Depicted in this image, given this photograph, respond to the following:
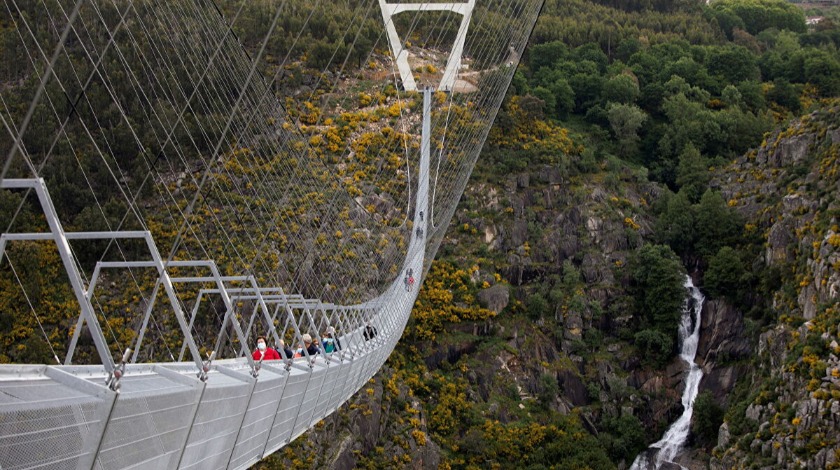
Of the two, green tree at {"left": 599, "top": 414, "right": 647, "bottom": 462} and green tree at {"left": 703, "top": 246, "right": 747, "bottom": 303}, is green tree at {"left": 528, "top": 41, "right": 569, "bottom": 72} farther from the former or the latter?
green tree at {"left": 599, "top": 414, "right": 647, "bottom": 462}

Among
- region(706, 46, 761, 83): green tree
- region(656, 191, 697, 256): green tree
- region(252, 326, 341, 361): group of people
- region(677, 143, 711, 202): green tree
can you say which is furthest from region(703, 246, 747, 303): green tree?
region(252, 326, 341, 361): group of people

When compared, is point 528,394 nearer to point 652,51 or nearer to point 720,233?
point 720,233

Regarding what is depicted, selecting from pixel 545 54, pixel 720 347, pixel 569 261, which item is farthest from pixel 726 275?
pixel 545 54

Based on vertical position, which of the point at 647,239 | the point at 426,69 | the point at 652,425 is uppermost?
the point at 426,69

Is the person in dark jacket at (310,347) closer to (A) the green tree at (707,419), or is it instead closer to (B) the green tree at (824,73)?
(A) the green tree at (707,419)

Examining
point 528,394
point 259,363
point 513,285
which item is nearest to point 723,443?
point 528,394

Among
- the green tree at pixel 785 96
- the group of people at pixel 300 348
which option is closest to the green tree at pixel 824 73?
the green tree at pixel 785 96
